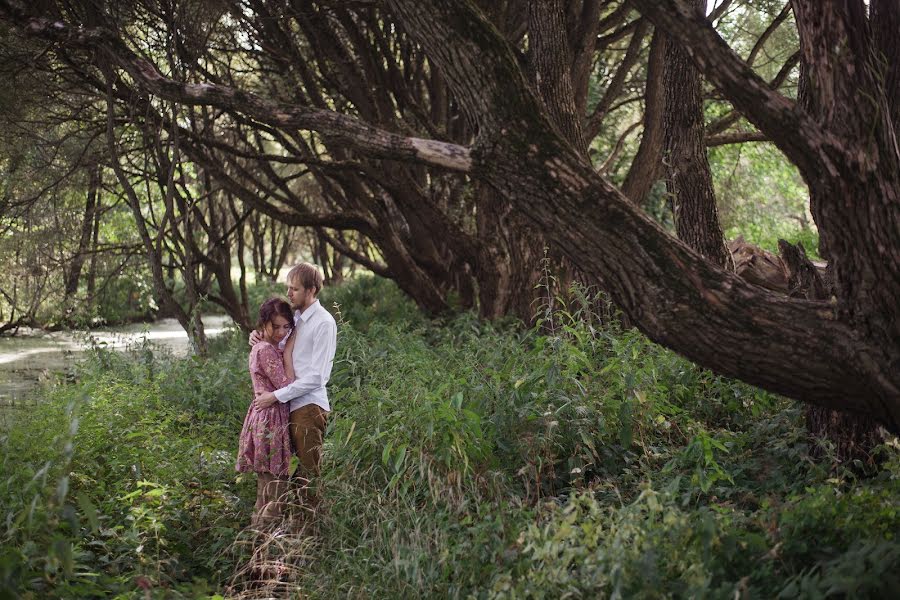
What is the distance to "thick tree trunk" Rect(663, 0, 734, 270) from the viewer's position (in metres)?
7.44

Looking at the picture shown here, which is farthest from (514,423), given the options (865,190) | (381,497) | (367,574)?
(865,190)

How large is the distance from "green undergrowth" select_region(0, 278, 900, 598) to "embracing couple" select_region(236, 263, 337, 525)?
0.70ft

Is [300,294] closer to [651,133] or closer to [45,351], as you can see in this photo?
[651,133]

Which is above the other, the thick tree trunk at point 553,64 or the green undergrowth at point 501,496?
the thick tree trunk at point 553,64

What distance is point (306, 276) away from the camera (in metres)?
6.00

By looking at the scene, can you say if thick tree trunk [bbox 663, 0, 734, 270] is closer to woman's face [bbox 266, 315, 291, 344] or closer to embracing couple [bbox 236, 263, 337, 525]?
embracing couple [bbox 236, 263, 337, 525]

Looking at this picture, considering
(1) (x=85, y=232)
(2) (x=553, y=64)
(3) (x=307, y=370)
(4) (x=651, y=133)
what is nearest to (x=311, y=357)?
(3) (x=307, y=370)

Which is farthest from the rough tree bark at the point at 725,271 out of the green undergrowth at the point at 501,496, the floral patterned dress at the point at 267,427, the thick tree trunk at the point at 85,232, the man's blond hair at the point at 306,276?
the thick tree trunk at the point at 85,232

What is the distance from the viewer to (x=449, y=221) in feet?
41.2

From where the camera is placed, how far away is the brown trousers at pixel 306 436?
5883mm

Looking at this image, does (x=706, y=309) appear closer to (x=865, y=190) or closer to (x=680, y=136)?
(x=865, y=190)

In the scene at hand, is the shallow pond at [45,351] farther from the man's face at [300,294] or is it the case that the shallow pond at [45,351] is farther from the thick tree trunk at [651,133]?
the thick tree trunk at [651,133]

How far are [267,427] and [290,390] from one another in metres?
0.30

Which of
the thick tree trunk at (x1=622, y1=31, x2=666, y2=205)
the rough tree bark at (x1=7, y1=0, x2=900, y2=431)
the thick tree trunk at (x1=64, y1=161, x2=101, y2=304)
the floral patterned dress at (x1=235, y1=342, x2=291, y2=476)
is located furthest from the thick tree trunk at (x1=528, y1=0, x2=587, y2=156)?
the thick tree trunk at (x1=64, y1=161, x2=101, y2=304)
